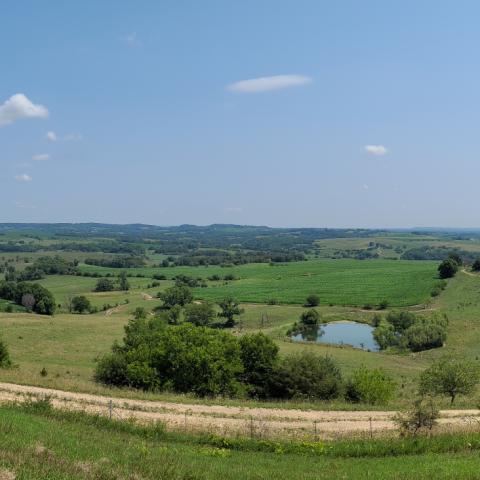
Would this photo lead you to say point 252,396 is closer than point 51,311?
Yes

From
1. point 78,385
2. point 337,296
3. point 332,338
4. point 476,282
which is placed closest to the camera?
point 78,385

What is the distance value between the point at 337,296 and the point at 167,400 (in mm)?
113175

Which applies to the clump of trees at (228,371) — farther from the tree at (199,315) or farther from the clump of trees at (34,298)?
the clump of trees at (34,298)

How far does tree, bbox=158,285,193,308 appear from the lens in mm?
123050

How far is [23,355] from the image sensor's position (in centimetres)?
6184

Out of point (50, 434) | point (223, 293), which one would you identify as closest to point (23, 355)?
point (50, 434)

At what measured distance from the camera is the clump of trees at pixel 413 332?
8406 centimetres

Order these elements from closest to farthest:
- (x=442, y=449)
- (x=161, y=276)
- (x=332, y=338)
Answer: (x=442, y=449) → (x=332, y=338) → (x=161, y=276)

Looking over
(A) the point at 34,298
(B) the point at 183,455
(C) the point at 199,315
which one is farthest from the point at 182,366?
(A) the point at 34,298

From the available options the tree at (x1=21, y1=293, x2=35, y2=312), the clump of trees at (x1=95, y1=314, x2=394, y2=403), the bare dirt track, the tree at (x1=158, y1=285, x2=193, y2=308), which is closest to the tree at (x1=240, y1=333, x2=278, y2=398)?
the clump of trees at (x1=95, y1=314, x2=394, y2=403)

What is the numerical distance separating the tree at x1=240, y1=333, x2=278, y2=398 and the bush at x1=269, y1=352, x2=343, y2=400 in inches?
21.8

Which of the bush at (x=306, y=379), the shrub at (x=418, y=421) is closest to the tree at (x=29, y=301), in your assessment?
the bush at (x=306, y=379)

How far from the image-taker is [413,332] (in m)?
85.6

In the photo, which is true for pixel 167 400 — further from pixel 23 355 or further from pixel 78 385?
pixel 23 355
